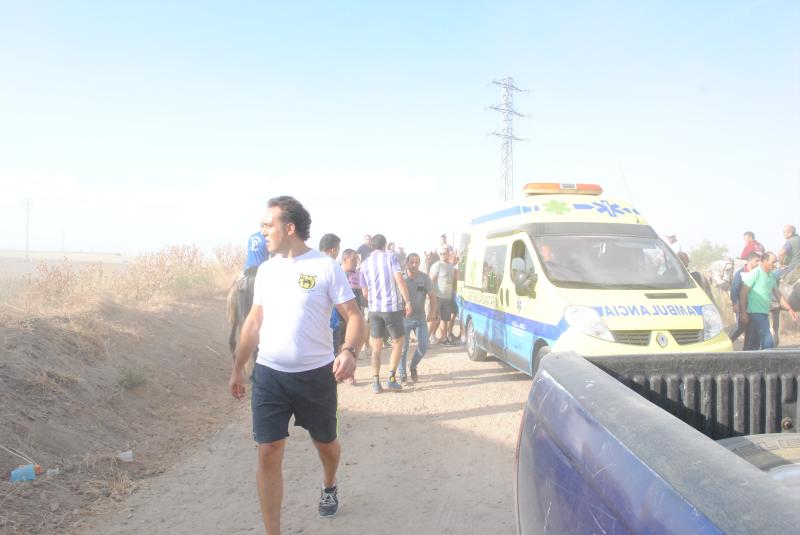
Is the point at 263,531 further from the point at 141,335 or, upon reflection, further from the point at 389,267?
the point at 141,335

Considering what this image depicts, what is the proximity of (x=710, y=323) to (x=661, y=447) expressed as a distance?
546 centimetres

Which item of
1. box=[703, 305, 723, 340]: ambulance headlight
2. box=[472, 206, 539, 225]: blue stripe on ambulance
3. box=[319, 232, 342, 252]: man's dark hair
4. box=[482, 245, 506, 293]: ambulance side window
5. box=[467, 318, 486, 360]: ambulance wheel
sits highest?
box=[472, 206, 539, 225]: blue stripe on ambulance

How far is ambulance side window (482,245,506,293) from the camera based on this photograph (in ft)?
26.8

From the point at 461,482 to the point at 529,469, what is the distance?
9.42ft

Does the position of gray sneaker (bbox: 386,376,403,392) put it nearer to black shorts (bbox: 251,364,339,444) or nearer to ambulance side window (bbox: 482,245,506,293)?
ambulance side window (bbox: 482,245,506,293)

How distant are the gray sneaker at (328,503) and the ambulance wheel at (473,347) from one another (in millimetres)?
5652

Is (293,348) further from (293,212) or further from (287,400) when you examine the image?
(293,212)

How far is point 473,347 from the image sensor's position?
9781mm

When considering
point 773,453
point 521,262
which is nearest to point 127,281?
point 521,262

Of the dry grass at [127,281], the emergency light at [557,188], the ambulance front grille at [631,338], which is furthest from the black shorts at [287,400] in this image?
the dry grass at [127,281]

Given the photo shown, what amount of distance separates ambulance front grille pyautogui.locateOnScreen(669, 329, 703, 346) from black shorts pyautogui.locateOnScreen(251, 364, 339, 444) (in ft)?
12.9

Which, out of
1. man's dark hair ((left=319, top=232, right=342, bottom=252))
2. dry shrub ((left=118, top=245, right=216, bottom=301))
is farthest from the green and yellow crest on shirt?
Answer: dry shrub ((left=118, top=245, right=216, bottom=301))

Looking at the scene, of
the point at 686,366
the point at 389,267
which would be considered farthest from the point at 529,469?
the point at 389,267

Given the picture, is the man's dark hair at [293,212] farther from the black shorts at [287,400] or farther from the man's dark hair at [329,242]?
the man's dark hair at [329,242]
